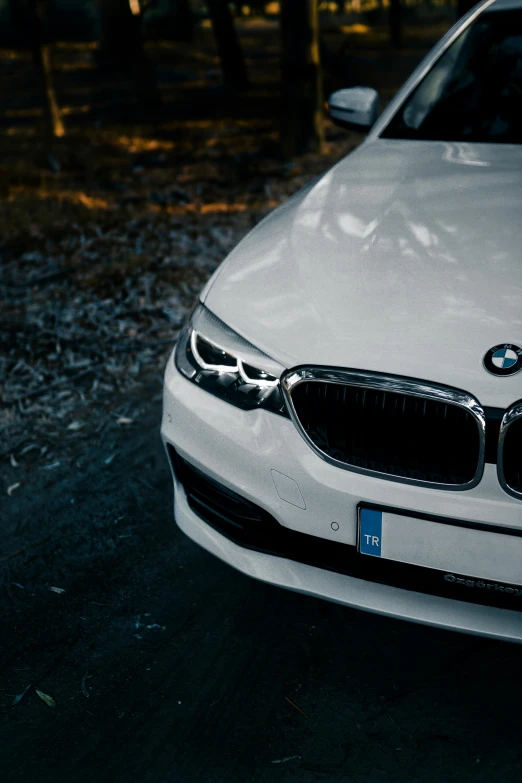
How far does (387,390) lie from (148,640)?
119cm

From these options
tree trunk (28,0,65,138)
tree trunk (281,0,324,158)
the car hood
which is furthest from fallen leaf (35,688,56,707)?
tree trunk (281,0,324,158)

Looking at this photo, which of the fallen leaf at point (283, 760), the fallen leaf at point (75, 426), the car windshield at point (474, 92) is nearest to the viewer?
the fallen leaf at point (283, 760)

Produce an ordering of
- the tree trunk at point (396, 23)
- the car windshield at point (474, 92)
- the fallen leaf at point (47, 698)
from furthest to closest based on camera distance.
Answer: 1. the tree trunk at point (396, 23)
2. the car windshield at point (474, 92)
3. the fallen leaf at point (47, 698)

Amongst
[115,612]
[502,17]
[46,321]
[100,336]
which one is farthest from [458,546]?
[46,321]

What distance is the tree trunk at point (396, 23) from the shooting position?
1916 centimetres

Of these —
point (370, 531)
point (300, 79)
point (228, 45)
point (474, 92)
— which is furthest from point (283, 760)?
point (228, 45)

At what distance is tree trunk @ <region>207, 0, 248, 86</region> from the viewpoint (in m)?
11.5

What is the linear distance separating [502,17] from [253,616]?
2.84 meters

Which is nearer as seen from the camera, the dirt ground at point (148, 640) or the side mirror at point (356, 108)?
the dirt ground at point (148, 640)

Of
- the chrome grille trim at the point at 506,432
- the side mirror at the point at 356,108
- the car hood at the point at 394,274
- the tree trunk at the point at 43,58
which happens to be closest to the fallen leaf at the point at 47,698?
the car hood at the point at 394,274

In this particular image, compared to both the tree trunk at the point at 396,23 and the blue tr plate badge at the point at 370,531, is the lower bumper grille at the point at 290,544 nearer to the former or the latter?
the blue tr plate badge at the point at 370,531

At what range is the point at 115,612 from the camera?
8.93ft

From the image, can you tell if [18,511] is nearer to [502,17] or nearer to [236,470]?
[236,470]

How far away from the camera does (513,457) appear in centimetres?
194
